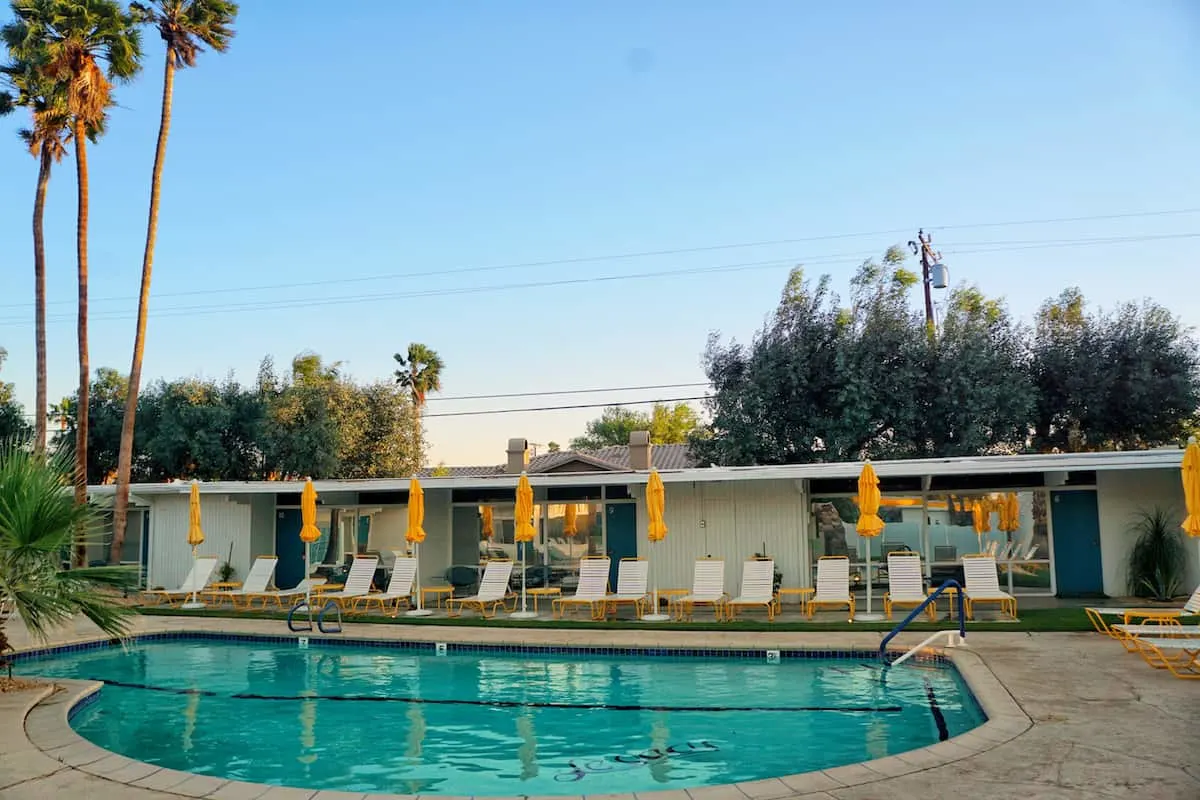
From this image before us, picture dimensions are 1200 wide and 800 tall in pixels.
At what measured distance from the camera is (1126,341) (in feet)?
72.6

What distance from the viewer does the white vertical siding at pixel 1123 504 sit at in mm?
15086

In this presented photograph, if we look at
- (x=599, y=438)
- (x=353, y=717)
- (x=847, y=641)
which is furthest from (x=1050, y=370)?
(x=599, y=438)

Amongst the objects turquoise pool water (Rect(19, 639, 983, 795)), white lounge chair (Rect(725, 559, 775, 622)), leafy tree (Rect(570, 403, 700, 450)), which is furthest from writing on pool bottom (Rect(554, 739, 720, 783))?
leafy tree (Rect(570, 403, 700, 450))

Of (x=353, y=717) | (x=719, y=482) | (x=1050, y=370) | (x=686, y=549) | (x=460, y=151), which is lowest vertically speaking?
(x=353, y=717)

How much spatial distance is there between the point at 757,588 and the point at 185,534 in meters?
13.4

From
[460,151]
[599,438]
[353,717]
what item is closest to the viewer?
[353,717]

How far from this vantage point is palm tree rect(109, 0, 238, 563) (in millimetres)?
20906

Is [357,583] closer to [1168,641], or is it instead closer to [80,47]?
[1168,641]

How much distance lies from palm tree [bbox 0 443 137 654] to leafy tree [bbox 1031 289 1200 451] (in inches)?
834

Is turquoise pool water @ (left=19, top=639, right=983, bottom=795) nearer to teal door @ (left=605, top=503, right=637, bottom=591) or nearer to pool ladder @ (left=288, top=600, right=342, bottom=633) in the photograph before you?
pool ladder @ (left=288, top=600, right=342, bottom=633)

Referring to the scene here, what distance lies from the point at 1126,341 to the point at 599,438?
50886 mm

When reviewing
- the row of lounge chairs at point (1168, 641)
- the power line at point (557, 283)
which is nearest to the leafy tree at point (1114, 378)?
the power line at point (557, 283)

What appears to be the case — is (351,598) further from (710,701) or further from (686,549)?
(710,701)

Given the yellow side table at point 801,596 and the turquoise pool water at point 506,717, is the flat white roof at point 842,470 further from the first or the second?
the turquoise pool water at point 506,717
